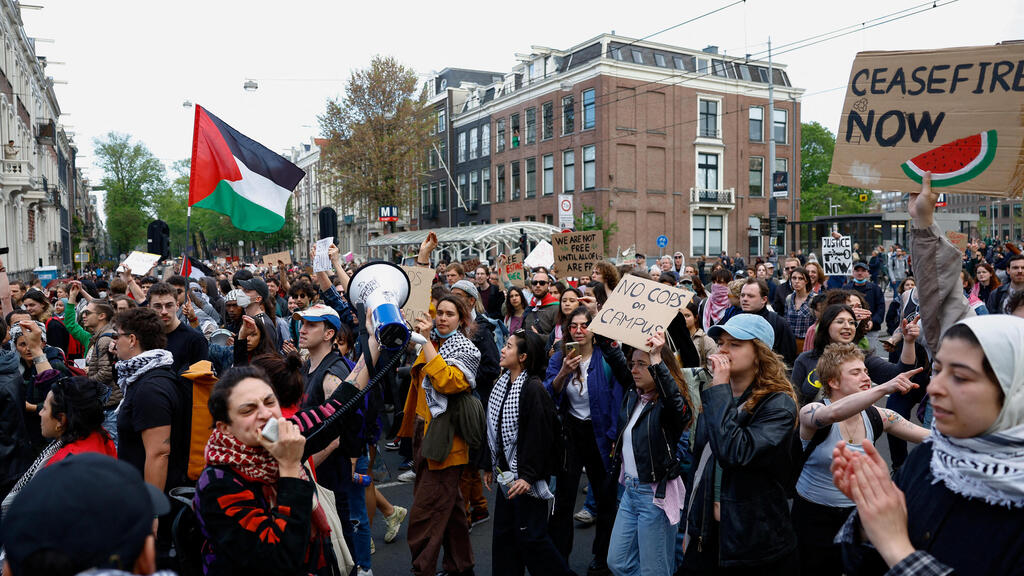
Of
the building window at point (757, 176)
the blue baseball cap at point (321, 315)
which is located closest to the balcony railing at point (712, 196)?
the building window at point (757, 176)

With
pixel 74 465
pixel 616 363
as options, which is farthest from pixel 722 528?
pixel 74 465

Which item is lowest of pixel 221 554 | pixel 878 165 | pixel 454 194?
pixel 221 554

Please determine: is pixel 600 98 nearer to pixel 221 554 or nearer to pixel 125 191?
pixel 221 554

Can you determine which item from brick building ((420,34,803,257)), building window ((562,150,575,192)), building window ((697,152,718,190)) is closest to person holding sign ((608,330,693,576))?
brick building ((420,34,803,257))

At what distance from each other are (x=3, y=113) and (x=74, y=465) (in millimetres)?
30221

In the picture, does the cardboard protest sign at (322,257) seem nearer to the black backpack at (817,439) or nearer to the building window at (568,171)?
the black backpack at (817,439)

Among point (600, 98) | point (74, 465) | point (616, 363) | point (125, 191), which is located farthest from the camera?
point (125, 191)

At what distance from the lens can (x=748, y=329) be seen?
320 centimetres

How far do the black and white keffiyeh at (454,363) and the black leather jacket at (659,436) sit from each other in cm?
113

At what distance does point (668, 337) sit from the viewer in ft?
13.9

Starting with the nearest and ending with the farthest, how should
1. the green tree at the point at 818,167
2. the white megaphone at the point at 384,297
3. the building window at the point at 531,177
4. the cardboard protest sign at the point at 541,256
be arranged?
the white megaphone at the point at 384,297 < the cardboard protest sign at the point at 541,256 < the building window at the point at 531,177 < the green tree at the point at 818,167

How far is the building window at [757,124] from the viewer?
3921cm

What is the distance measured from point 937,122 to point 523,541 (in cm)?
316

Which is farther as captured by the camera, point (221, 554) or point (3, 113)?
point (3, 113)
